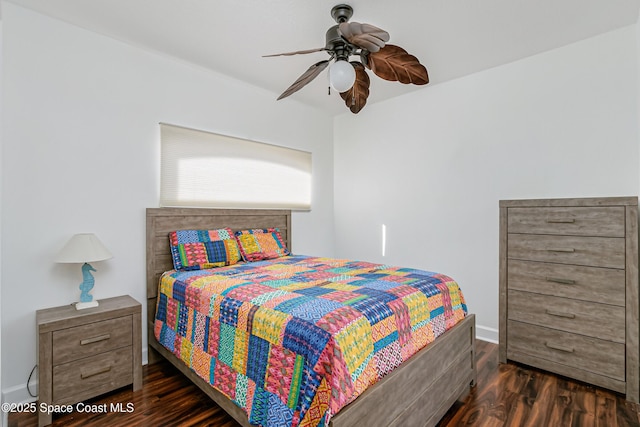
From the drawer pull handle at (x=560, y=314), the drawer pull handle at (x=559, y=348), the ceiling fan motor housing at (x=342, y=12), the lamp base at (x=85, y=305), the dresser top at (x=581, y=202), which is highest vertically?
the ceiling fan motor housing at (x=342, y=12)

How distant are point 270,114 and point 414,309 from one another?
2.82 meters

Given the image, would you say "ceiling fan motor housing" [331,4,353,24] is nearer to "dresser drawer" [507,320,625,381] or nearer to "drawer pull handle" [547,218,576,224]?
"drawer pull handle" [547,218,576,224]

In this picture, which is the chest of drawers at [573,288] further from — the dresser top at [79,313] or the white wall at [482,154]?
the dresser top at [79,313]

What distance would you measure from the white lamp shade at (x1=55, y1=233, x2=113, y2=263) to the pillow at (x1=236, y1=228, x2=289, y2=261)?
3.81 feet

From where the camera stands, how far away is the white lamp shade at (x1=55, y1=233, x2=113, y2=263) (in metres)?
2.20

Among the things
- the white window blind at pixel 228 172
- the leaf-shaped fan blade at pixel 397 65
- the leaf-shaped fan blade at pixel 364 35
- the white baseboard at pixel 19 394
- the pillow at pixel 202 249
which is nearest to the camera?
the leaf-shaped fan blade at pixel 364 35

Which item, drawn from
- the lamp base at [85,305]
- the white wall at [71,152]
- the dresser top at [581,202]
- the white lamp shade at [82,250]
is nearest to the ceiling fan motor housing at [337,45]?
the white wall at [71,152]

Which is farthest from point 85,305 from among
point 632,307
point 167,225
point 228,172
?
point 632,307

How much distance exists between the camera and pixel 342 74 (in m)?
1.96

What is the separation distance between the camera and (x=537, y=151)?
9.70 feet

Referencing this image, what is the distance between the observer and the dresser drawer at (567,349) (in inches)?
90.0

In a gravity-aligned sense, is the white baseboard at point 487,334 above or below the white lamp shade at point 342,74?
below

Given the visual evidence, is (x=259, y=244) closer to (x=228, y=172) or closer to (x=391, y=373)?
(x=228, y=172)

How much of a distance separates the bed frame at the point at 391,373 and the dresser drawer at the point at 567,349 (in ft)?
1.90
